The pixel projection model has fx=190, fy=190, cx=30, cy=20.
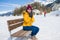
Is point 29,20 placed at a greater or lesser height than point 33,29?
greater

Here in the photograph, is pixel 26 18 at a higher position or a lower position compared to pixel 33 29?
higher

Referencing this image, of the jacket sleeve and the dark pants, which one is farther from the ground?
the jacket sleeve

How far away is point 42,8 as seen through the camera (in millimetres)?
31172

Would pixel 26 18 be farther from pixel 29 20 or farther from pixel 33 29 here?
pixel 33 29

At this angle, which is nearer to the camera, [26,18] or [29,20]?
[26,18]

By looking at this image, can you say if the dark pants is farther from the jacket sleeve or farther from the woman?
the jacket sleeve

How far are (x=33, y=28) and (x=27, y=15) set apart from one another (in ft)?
1.64

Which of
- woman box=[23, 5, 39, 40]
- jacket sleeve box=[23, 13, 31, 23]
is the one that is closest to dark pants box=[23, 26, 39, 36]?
woman box=[23, 5, 39, 40]

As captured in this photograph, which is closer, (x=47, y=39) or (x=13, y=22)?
(x=13, y=22)

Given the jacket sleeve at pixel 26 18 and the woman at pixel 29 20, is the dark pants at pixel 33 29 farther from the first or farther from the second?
the jacket sleeve at pixel 26 18

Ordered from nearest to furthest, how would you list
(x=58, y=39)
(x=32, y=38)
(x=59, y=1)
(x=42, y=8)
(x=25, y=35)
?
(x=25, y=35)
(x=32, y=38)
(x=58, y=39)
(x=42, y=8)
(x=59, y=1)

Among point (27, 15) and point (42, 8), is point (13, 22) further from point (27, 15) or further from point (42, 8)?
point (42, 8)

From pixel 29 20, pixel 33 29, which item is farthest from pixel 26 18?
pixel 33 29

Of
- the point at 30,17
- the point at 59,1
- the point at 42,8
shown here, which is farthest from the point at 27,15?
the point at 59,1
